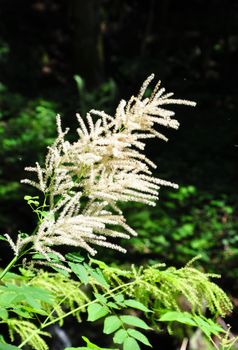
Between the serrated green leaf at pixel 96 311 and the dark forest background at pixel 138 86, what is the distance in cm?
377

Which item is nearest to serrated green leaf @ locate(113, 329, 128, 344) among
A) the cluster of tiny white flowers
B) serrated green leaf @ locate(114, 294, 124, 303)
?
serrated green leaf @ locate(114, 294, 124, 303)

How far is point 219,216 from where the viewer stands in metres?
7.54

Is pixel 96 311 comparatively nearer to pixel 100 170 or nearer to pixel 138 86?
pixel 100 170

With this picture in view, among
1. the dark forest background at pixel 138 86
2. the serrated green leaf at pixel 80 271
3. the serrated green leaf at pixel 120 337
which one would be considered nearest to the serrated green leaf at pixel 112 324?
the serrated green leaf at pixel 120 337

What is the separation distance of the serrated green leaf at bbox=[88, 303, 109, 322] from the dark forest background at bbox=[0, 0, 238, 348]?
12.4 feet

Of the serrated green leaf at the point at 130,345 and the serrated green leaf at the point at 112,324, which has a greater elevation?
the serrated green leaf at the point at 112,324

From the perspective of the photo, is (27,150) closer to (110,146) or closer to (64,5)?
(110,146)

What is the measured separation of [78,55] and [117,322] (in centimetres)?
1173

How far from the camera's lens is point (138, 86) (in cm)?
1236

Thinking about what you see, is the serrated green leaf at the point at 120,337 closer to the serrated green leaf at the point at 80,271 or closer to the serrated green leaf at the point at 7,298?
the serrated green leaf at the point at 80,271

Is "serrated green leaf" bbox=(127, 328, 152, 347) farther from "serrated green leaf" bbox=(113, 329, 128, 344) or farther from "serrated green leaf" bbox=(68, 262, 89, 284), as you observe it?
"serrated green leaf" bbox=(68, 262, 89, 284)

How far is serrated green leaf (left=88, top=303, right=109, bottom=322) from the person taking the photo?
5.58 feet

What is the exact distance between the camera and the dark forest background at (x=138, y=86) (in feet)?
22.2

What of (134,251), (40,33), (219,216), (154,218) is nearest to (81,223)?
(134,251)
